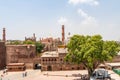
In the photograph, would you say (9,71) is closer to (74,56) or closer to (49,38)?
(74,56)

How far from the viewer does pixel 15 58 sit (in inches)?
2825

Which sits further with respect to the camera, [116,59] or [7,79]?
[116,59]

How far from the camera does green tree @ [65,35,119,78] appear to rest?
44312 mm

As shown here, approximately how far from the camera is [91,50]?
1732 inches

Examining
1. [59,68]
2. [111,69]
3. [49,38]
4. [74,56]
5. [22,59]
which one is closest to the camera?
[74,56]

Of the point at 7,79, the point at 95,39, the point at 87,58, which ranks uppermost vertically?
the point at 95,39

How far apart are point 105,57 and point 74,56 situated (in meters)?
5.42

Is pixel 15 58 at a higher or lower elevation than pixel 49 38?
lower

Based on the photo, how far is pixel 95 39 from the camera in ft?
151

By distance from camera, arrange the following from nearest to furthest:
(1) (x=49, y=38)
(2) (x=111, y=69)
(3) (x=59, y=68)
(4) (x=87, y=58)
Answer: (4) (x=87, y=58) < (2) (x=111, y=69) < (3) (x=59, y=68) < (1) (x=49, y=38)

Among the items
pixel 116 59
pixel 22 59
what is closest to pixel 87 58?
pixel 116 59

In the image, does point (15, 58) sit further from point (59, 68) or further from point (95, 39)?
point (95, 39)

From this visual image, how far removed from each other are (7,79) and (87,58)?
15.3 metres

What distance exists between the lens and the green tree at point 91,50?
44.3m
